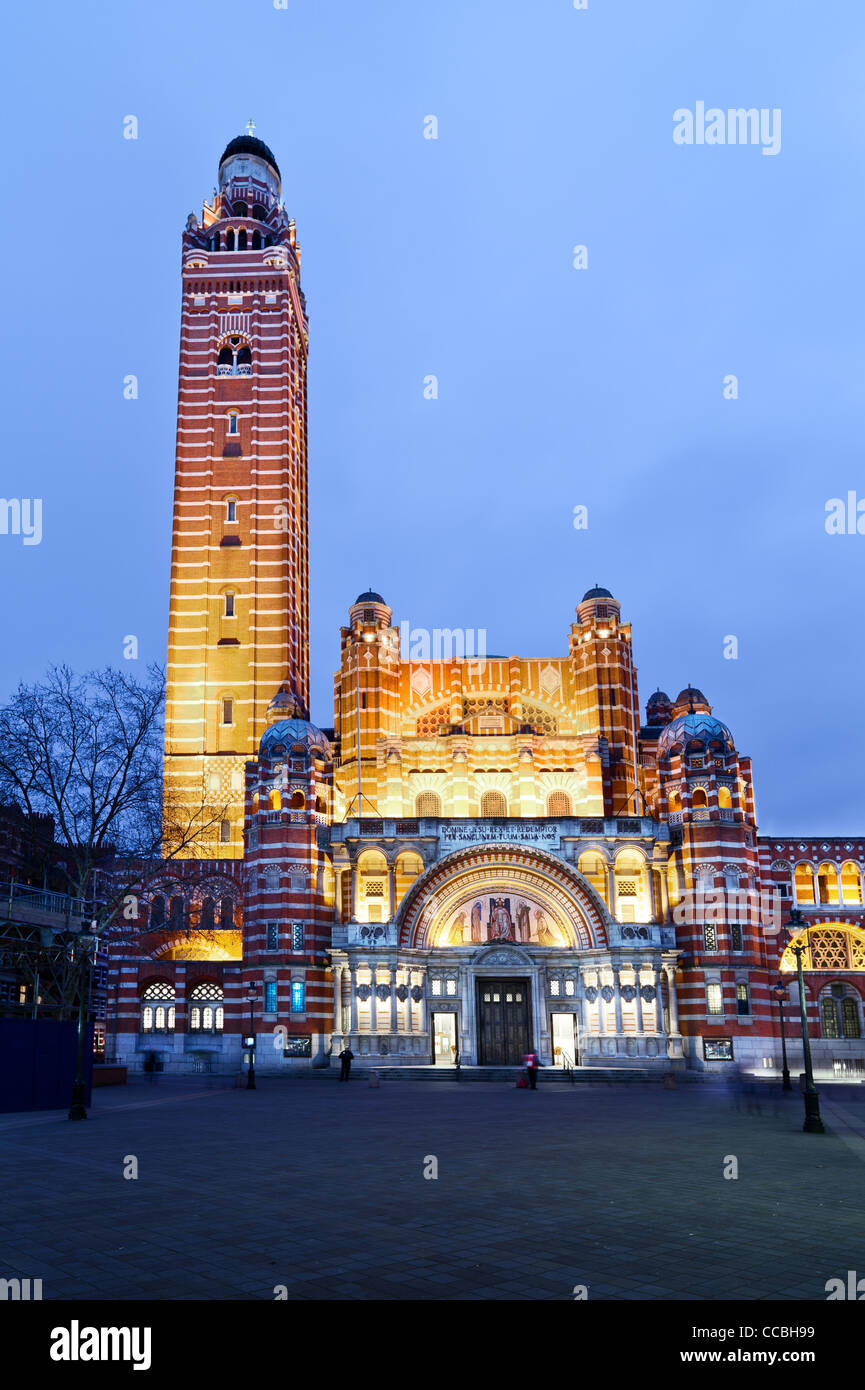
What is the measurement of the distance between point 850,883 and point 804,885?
257cm

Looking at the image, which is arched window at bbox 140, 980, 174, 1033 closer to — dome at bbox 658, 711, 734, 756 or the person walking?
the person walking

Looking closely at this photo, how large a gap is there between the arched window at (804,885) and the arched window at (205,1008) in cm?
3283

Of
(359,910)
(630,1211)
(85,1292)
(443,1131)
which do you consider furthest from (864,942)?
(85,1292)

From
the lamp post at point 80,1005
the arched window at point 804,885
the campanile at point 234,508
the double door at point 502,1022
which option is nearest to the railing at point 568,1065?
the double door at point 502,1022

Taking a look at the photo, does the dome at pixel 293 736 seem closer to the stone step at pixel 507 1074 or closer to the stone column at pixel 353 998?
the stone column at pixel 353 998

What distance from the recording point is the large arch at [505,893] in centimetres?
5353

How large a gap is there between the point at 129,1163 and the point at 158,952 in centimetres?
4647

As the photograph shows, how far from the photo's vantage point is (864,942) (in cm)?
5909

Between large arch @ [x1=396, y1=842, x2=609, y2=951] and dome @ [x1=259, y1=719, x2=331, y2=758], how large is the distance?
9.58m

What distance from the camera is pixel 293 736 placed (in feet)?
187

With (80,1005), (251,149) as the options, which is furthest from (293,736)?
(251,149)

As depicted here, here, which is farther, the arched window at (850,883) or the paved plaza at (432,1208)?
the arched window at (850,883)

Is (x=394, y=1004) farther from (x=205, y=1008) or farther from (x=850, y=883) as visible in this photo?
(x=850, y=883)
